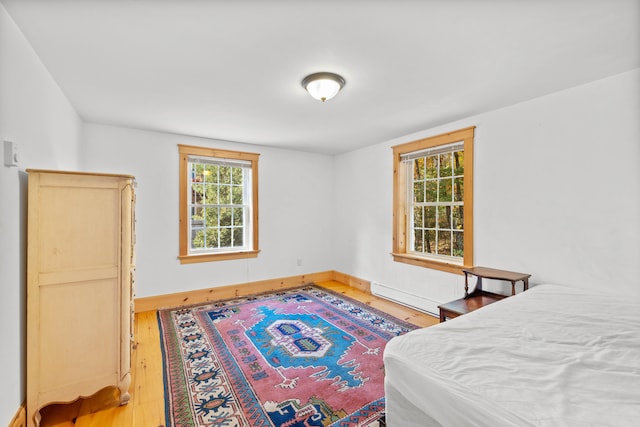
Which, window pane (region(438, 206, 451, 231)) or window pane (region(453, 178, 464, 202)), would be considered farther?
window pane (region(438, 206, 451, 231))

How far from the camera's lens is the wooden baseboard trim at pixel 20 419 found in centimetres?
159

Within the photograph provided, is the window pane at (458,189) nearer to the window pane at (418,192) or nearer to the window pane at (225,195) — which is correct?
the window pane at (418,192)

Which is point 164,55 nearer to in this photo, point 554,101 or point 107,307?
point 107,307

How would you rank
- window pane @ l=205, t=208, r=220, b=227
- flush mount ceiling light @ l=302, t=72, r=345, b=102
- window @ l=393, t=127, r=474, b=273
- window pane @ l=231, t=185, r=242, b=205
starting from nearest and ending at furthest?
flush mount ceiling light @ l=302, t=72, r=345, b=102
window @ l=393, t=127, r=474, b=273
window pane @ l=205, t=208, r=220, b=227
window pane @ l=231, t=185, r=242, b=205

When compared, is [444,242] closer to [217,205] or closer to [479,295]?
[479,295]

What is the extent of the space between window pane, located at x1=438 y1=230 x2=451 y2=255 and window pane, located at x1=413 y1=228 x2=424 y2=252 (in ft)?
0.99

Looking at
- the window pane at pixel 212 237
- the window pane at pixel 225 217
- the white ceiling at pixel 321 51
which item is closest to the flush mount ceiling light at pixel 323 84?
the white ceiling at pixel 321 51

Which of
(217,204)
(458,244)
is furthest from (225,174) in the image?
(458,244)

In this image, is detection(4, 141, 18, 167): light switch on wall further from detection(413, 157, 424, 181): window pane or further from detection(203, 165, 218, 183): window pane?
detection(413, 157, 424, 181): window pane

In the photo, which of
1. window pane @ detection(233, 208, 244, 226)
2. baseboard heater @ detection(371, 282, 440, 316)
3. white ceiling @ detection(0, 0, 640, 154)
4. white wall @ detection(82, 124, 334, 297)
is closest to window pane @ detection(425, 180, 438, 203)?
white ceiling @ detection(0, 0, 640, 154)

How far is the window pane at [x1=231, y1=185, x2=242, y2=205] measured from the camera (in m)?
4.49

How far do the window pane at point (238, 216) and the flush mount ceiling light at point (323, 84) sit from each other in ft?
8.71

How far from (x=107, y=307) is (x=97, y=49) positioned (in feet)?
5.76

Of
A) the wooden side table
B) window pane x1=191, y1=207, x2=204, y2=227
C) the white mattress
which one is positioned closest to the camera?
the white mattress
